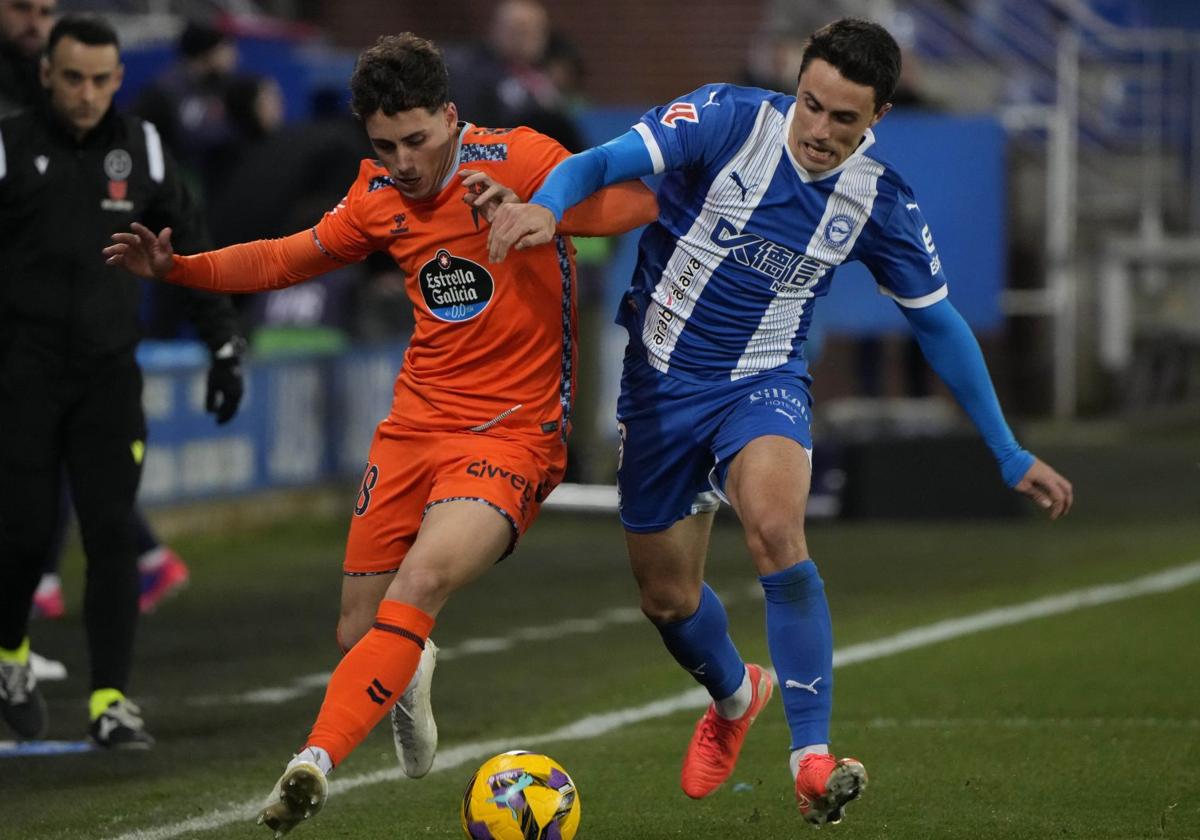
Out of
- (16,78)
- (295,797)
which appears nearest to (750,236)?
(295,797)

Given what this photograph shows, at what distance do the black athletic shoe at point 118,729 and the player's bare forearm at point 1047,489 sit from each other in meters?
3.01

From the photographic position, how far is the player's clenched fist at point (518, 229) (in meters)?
5.43

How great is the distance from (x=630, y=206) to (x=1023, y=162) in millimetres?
15085

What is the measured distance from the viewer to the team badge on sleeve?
599cm

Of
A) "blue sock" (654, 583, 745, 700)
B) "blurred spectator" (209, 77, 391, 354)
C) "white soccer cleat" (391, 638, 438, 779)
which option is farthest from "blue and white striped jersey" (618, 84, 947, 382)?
"blurred spectator" (209, 77, 391, 354)

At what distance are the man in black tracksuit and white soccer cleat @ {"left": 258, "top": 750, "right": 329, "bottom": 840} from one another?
220cm

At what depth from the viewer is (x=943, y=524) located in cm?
1388

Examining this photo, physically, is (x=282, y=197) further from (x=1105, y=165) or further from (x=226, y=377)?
(x=1105, y=165)

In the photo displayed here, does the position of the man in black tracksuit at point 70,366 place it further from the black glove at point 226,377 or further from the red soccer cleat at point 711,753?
the red soccer cleat at point 711,753

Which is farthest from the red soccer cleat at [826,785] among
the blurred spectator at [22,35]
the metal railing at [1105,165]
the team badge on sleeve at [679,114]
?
the metal railing at [1105,165]

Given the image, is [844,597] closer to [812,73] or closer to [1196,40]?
[812,73]

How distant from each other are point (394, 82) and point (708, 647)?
189cm

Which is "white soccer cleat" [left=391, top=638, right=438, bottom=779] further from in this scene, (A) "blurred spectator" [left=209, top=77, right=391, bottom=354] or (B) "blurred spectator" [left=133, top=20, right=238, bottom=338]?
(A) "blurred spectator" [left=209, top=77, right=391, bottom=354]

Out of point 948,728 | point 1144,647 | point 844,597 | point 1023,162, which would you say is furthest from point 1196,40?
point 948,728
